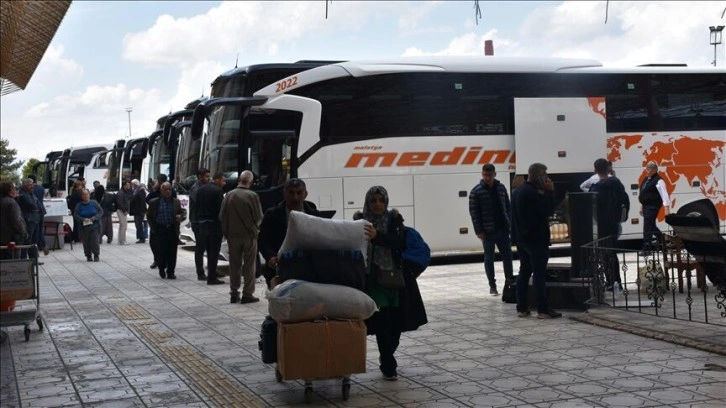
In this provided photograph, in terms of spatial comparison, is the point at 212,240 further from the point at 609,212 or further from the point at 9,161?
the point at 9,161

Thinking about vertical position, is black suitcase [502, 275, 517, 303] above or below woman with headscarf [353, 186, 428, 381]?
below

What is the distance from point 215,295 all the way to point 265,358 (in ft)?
25.1

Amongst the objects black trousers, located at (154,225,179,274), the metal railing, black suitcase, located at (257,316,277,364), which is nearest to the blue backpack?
black suitcase, located at (257,316,277,364)

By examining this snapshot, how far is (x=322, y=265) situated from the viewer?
25.6ft

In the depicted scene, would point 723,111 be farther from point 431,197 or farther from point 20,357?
point 20,357

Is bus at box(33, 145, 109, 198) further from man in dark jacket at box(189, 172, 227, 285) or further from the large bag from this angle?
the large bag

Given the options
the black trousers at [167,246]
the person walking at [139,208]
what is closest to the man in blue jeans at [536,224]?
the black trousers at [167,246]

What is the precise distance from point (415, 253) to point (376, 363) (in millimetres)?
1652

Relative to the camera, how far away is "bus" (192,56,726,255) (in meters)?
19.6

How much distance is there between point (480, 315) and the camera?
1247cm

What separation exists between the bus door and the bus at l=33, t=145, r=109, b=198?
27793 millimetres

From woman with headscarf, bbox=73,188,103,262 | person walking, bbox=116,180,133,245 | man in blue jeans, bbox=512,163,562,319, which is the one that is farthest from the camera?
person walking, bbox=116,180,133,245

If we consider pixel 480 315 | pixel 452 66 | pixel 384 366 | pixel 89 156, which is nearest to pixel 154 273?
pixel 452 66

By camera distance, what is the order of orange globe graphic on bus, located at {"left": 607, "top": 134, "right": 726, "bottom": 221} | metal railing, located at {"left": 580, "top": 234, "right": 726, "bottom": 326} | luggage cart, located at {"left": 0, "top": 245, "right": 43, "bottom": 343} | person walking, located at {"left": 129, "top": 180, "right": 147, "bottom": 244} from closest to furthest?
luggage cart, located at {"left": 0, "top": 245, "right": 43, "bottom": 343} < metal railing, located at {"left": 580, "top": 234, "right": 726, "bottom": 326} < orange globe graphic on bus, located at {"left": 607, "top": 134, "right": 726, "bottom": 221} < person walking, located at {"left": 129, "top": 180, "right": 147, "bottom": 244}
